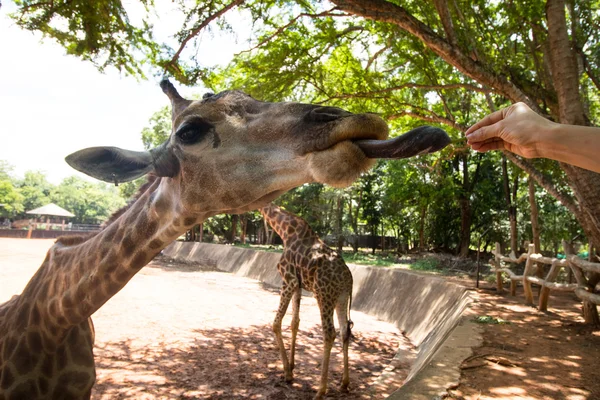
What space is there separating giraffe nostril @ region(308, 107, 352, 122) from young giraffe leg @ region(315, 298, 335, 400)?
4302mm

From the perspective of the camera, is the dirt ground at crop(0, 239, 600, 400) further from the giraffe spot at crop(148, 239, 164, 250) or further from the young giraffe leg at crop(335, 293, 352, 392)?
the giraffe spot at crop(148, 239, 164, 250)

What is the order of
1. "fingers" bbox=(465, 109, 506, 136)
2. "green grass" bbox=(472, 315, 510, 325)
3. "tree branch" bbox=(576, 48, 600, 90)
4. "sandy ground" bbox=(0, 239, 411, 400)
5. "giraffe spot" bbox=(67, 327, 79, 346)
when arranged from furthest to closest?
"tree branch" bbox=(576, 48, 600, 90) < "green grass" bbox=(472, 315, 510, 325) < "sandy ground" bbox=(0, 239, 411, 400) < "giraffe spot" bbox=(67, 327, 79, 346) < "fingers" bbox=(465, 109, 506, 136)

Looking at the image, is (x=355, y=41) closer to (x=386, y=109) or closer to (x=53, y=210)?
(x=386, y=109)

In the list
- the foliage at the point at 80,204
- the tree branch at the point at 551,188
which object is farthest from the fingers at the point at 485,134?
the foliage at the point at 80,204

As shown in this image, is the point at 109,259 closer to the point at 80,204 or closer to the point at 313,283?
the point at 313,283

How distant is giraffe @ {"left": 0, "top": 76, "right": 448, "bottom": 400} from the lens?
1.81 metres

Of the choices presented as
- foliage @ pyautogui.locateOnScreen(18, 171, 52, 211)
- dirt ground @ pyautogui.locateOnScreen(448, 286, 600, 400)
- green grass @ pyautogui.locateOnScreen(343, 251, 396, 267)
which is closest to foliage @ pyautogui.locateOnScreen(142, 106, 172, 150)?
green grass @ pyautogui.locateOnScreen(343, 251, 396, 267)

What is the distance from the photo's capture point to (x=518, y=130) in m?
1.73

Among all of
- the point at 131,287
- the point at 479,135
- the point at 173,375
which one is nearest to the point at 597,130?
the point at 479,135

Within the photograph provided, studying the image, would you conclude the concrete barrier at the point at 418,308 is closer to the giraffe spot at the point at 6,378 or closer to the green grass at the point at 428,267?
the giraffe spot at the point at 6,378

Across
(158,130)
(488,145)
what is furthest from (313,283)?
(158,130)

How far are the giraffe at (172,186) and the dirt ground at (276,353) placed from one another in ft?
8.28

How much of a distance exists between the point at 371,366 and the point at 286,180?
6.03 meters

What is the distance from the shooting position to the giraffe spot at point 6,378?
2.58m
